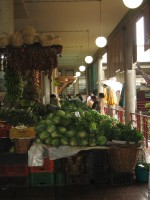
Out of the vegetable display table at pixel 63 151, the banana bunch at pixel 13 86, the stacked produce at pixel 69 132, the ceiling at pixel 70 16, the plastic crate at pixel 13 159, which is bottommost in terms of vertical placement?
the plastic crate at pixel 13 159

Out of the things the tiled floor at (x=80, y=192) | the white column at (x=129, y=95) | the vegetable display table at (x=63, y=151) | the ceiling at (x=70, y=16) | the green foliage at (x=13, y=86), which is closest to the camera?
the tiled floor at (x=80, y=192)

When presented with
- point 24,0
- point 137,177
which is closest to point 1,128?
point 137,177

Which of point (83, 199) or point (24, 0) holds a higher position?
point (24, 0)

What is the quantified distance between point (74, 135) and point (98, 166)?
71cm

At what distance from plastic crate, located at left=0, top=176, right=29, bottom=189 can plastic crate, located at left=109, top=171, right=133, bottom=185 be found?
1.47 meters

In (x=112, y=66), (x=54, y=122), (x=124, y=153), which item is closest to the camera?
(x=124, y=153)

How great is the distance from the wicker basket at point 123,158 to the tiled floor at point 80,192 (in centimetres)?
31

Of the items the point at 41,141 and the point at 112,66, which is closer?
the point at 41,141

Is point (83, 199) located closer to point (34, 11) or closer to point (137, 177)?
point (137, 177)

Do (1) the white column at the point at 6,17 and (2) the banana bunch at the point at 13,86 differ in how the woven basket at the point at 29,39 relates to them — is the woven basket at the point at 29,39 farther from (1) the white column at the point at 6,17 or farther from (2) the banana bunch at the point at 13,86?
(1) the white column at the point at 6,17

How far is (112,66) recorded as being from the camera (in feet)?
53.5

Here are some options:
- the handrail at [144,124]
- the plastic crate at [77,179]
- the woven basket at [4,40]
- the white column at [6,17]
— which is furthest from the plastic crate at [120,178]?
the white column at [6,17]

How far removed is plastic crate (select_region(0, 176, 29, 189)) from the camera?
6.07 meters

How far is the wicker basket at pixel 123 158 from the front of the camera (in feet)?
19.5
